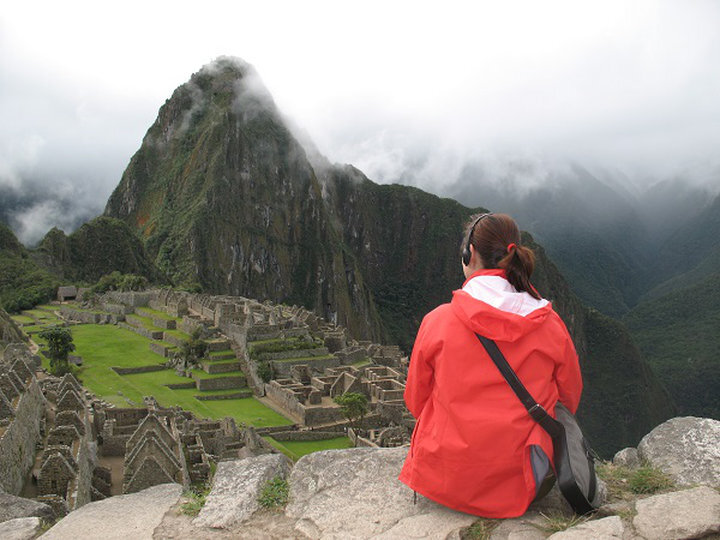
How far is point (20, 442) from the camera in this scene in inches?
455

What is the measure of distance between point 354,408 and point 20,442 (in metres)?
17.8

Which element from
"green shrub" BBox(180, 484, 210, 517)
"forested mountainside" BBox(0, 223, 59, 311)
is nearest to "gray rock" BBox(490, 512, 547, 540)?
"green shrub" BBox(180, 484, 210, 517)

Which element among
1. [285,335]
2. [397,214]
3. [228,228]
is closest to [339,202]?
[397,214]

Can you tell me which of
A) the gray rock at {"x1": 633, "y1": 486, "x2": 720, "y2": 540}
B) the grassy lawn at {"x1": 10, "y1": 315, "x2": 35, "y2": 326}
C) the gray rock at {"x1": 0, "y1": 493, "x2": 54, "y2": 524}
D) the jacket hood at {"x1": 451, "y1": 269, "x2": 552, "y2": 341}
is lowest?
the grassy lawn at {"x1": 10, "y1": 315, "x2": 35, "y2": 326}

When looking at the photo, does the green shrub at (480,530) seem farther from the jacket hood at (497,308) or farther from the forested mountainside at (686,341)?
the forested mountainside at (686,341)

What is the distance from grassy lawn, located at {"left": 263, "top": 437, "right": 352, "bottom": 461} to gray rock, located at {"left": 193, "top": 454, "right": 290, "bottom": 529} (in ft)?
63.3

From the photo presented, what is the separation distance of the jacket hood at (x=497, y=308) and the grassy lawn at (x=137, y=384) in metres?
21.4

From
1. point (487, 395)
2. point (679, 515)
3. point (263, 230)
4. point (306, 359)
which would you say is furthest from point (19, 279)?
point (263, 230)

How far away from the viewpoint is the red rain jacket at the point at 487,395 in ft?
13.3

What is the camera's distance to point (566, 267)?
196500 mm

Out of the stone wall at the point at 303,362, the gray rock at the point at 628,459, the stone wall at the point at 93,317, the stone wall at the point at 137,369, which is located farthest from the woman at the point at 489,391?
the stone wall at the point at 93,317

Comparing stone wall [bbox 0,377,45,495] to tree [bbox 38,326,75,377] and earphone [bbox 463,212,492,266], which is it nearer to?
earphone [bbox 463,212,492,266]

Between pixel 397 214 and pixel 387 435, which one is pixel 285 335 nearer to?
pixel 387 435

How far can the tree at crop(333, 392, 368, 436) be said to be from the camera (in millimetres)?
28031
